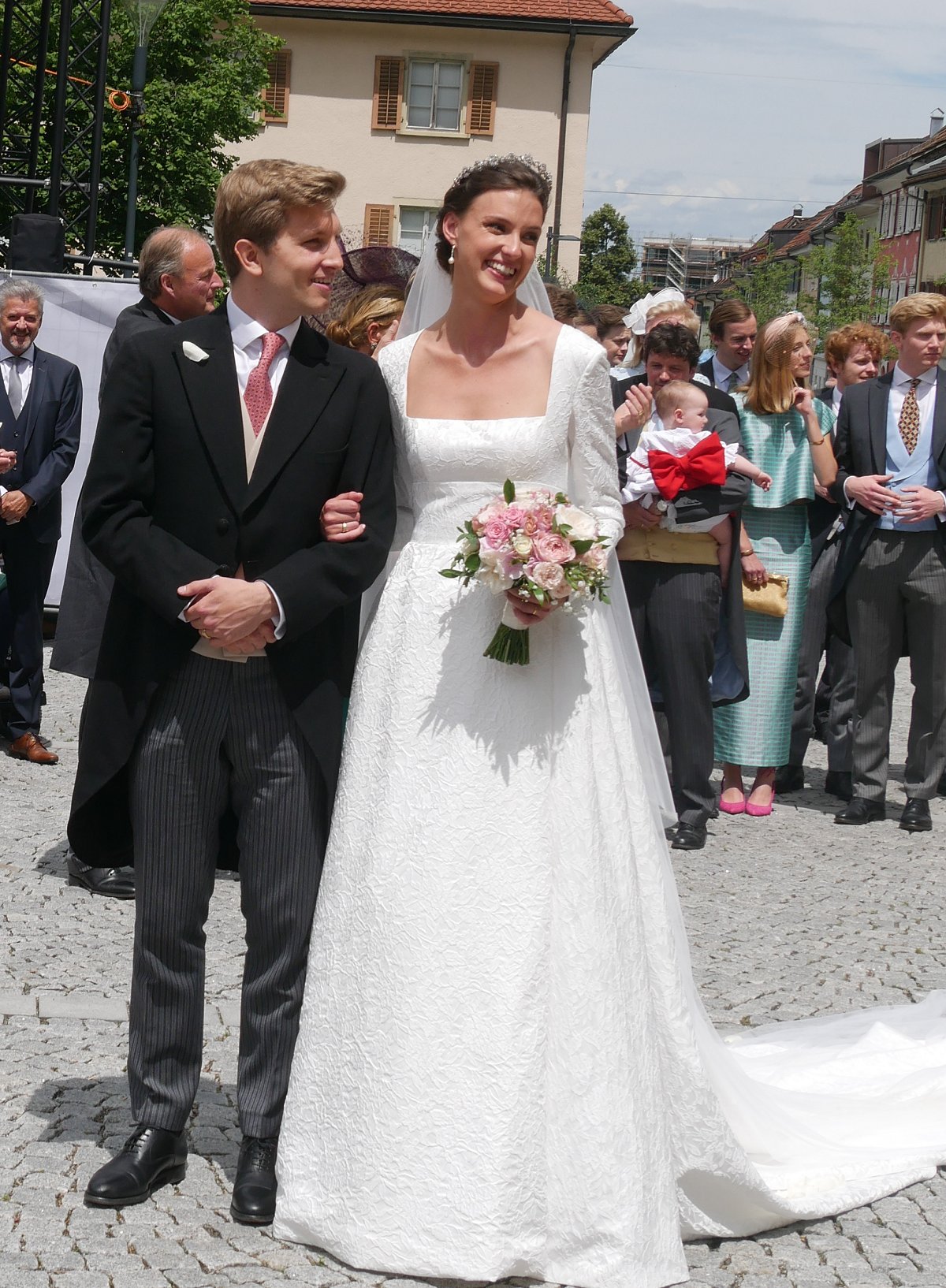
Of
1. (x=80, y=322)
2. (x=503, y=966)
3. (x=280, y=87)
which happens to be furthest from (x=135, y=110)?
(x=280, y=87)

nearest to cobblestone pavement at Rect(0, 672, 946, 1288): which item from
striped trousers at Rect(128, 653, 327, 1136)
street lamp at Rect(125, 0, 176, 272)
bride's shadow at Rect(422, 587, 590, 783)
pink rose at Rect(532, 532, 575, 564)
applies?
striped trousers at Rect(128, 653, 327, 1136)

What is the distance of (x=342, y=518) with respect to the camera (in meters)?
3.65

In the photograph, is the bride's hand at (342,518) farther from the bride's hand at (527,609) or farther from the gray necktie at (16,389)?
the gray necktie at (16,389)

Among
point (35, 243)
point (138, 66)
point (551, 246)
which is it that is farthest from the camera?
point (551, 246)

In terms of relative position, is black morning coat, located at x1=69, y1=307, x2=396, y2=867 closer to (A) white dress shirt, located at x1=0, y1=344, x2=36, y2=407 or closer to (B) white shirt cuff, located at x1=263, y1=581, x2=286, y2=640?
(B) white shirt cuff, located at x1=263, y1=581, x2=286, y2=640

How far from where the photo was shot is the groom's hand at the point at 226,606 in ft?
11.5

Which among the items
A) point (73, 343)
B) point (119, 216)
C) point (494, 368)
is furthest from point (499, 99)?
point (494, 368)

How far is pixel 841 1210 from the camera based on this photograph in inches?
157

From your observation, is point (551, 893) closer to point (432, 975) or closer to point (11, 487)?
point (432, 975)

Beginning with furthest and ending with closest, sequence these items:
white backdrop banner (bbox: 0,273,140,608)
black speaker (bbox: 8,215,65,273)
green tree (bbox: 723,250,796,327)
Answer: green tree (bbox: 723,250,796,327), black speaker (bbox: 8,215,65,273), white backdrop banner (bbox: 0,273,140,608)

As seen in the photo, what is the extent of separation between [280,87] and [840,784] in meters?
37.2

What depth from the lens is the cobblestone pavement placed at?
358 centimetres

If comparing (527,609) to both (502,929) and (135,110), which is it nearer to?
(502,929)

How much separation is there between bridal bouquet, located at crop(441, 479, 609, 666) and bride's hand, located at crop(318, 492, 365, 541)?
8.8 inches
